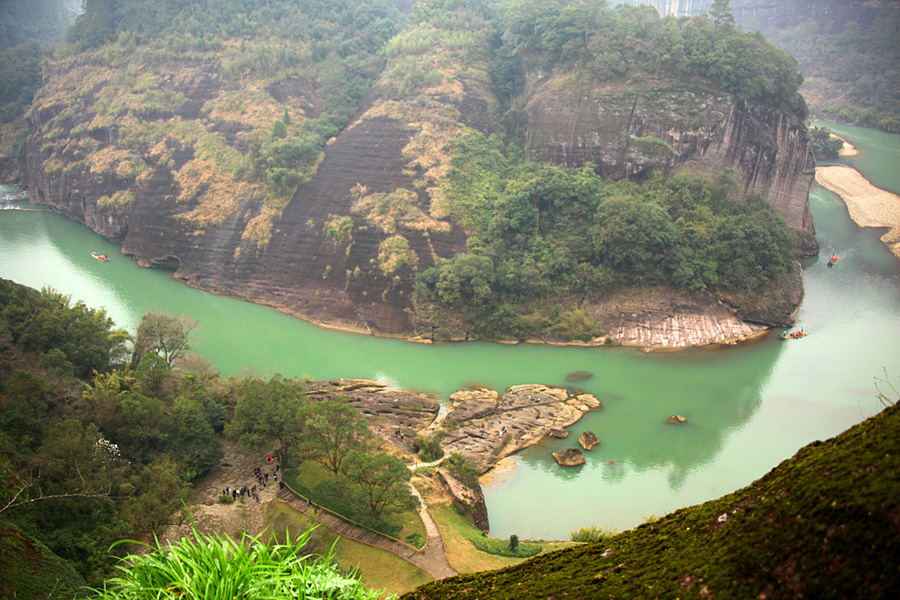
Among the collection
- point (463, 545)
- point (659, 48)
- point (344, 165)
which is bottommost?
point (463, 545)

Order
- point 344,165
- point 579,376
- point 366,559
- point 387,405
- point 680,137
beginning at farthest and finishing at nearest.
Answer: point 344,165 < point 680,137 < point 579,376 < point 387,405 < point 366,559

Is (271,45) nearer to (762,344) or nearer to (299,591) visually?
(762,344)

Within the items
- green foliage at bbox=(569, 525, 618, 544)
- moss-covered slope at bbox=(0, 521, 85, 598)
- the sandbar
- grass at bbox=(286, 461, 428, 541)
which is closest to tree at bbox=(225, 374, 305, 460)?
grass at bbox=(286, 461, 428, 541)

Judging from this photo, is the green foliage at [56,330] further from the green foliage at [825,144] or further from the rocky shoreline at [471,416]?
the green foliage at [825,144]

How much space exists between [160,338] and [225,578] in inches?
848

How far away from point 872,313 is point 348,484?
29.4m

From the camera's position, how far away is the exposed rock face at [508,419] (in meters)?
23.0

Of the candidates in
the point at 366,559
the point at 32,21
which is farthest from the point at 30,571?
the point at 32,21

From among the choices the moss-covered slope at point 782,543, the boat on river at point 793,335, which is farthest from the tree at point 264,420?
the boat on river at point 793,335

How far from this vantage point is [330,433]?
1914 cm

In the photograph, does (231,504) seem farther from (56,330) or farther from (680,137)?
(680,137)

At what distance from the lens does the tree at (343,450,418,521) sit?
16906 millimetres

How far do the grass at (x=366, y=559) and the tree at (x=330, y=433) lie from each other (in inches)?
78.3

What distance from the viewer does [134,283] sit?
3622 cm
